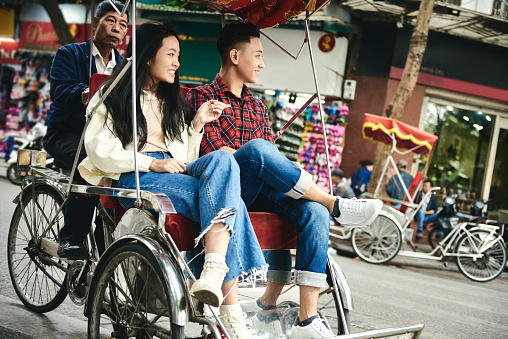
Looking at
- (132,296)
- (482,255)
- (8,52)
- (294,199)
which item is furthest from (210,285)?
(8,52)

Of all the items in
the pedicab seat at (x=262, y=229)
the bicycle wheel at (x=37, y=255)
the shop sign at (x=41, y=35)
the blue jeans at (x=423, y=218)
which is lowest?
the blue jeans at (x=423, y=218)

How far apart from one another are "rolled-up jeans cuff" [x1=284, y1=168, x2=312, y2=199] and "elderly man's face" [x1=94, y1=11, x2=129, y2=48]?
5.54ft

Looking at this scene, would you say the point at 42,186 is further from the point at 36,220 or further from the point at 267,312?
the point at 267,312

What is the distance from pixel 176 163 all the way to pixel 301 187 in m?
0.64

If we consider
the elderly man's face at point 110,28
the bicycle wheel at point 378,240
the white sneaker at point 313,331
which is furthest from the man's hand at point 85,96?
the bicycle wheel at point 378,240

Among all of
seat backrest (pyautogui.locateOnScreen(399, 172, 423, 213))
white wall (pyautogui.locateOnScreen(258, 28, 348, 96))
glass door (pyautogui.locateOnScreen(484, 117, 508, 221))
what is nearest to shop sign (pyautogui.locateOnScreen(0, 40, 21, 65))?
white wall (pyautogui.locateOnScreen(258, 28, 348, 96))

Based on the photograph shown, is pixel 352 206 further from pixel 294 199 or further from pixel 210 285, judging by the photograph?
pixel 210 285

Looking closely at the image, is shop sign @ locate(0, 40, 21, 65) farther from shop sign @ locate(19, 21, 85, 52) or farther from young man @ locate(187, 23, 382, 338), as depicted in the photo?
young man @ locate(187, 23, 382, 338)

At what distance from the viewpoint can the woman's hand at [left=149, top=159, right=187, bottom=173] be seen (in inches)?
104

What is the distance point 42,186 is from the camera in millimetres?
3689

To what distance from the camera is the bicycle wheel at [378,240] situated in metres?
9.37

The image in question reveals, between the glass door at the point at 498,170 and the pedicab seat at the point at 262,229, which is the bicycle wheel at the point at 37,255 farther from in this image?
the glass door at the point at 498,170

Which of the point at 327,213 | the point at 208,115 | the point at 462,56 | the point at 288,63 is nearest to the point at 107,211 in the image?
the point at 208,115

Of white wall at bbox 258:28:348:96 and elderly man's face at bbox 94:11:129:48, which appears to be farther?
white wall at bbox 258:28:348:96
